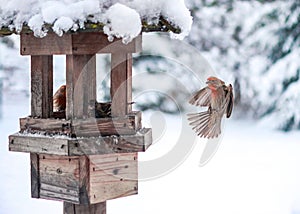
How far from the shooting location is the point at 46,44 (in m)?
1.52

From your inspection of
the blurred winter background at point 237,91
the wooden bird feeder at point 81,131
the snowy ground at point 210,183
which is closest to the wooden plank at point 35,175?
the wooden bird feeder at point 81,131

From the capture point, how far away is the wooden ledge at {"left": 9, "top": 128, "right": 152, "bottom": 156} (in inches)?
59.2

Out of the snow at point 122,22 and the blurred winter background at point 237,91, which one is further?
the blurred winter background at point 237,91

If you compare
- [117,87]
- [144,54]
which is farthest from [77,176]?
[144,54]

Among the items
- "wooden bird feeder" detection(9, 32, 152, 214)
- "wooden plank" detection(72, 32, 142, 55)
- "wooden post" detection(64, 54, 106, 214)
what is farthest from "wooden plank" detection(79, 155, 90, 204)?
"wooden plank" detection(72, 32, 142, 55)

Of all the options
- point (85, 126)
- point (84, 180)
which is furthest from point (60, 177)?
point (85, 126)

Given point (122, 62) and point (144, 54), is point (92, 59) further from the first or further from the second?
point (144, 54)

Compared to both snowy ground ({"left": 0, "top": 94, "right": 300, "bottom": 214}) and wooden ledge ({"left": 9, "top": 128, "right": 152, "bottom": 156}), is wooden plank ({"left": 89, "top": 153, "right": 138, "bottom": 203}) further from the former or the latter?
snowy ground ({"left": 0, "top": 94, "right": 300, "bottom": 214})

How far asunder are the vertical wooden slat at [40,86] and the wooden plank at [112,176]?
0.18 meters

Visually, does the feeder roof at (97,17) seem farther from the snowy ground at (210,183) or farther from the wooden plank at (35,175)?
the snowy ground at (210,183)

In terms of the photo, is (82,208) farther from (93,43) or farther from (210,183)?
(210,183)

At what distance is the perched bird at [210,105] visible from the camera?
1.46 m

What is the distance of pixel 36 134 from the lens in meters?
1.56

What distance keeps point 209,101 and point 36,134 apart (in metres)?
0.46
